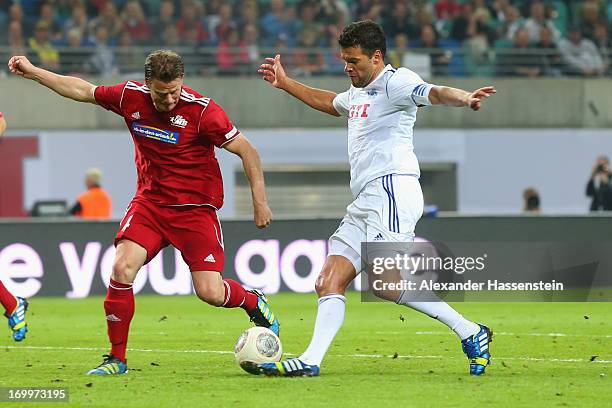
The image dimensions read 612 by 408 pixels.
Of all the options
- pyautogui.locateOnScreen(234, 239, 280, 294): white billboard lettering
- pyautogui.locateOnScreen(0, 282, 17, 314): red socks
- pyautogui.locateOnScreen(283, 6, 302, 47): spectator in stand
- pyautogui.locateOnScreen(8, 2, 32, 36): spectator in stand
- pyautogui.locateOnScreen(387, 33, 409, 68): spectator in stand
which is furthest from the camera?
pyautogui.locateOnScreen(283, 6, 302, 47): spectator in stand

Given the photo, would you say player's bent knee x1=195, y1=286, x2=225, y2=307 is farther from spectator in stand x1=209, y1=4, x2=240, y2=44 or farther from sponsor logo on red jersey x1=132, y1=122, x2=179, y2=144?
spectator in stand x1=209, y1=4, x2=240, y2=44

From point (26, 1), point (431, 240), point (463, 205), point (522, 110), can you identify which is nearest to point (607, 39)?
point (522, 110)

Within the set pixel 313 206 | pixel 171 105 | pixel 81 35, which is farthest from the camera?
pixel 313 206

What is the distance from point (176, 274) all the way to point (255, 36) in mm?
7800

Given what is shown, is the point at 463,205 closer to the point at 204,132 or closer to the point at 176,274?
the point at 176,274

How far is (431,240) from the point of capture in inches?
677

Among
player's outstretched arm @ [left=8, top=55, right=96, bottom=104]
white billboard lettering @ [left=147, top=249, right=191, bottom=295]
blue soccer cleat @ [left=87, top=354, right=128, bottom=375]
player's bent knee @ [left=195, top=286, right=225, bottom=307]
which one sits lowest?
white billboard lettering @ [left=147, top=249, right=191, bottom=295]

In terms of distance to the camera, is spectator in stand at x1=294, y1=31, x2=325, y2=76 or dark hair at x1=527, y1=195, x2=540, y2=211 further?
spectator in stand at x1=294, y1=31, x2=325, y2=76

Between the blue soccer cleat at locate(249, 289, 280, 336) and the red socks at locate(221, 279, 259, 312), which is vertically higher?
the red socks at locate(221, 279, 259, 312)

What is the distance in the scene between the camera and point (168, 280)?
16.9 m

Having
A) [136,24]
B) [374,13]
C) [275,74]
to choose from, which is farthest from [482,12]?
[275,74]

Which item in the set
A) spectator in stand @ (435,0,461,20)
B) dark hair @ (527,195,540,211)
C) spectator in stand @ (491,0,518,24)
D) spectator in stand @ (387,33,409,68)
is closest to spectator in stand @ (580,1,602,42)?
spectator in stand @ (491,0,518,24)

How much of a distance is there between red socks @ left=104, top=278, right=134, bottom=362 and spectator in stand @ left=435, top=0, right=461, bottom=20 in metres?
17.8

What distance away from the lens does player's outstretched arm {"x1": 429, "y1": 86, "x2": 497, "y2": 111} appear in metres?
7.49
